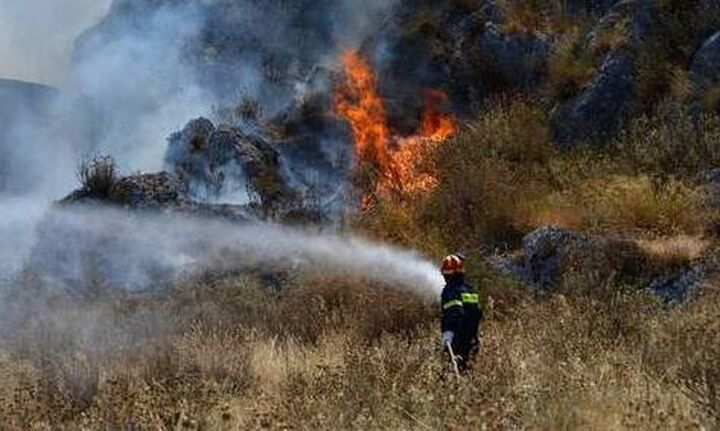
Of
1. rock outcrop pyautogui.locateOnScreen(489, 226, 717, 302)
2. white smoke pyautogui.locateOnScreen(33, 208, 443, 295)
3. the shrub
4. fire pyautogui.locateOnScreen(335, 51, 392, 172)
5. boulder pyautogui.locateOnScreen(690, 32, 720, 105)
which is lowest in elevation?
white smoke pyautogui.locateOnScreen(33, 208, 443, 295)

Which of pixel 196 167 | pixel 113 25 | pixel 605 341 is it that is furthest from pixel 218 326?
pixel 113 25

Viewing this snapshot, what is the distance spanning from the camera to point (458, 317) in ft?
24.4

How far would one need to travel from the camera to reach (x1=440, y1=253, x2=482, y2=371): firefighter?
7.36 m

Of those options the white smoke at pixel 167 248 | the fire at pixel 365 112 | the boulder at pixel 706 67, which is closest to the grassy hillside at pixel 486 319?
the boulder at pixel 706 67

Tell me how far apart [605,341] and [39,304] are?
323 inches

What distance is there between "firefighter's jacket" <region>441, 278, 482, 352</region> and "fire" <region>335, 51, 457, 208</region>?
8602mm

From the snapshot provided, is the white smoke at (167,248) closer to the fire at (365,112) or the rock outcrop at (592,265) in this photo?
the rock outcrop at (592,265)

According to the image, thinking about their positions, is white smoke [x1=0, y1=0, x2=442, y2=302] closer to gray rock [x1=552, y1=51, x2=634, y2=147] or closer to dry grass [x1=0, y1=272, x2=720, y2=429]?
dry grass [x1=0, y1=272, x2=720, y2=429]

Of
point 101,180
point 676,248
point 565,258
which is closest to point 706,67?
point 676,248

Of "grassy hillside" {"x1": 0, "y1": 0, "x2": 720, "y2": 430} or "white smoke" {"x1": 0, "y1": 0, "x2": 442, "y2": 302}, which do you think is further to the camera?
"white smoke" {"x1": 0, "y1": 0, "x2": 442, "y2": 302}

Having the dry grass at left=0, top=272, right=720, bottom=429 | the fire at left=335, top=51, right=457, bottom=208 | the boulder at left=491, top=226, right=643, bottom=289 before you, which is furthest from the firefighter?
the fire at left=335, top=51, right=457, bottom=208

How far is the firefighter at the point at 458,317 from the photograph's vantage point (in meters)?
7.36

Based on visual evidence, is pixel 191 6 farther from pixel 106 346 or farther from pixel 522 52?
pixel 106 346

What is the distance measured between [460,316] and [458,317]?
0.07ft
